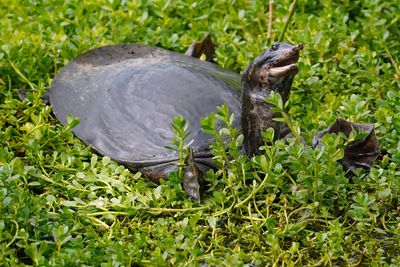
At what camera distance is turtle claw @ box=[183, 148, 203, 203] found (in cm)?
374

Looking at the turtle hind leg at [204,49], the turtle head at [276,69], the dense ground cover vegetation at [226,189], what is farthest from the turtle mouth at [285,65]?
the turtle hind leg at [204,49]

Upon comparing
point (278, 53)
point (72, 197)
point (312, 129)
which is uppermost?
point (278, 53)

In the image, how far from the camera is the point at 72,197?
3850mm

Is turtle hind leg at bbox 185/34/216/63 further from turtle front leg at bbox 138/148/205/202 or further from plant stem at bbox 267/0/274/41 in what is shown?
turtle front leg at bbox 138/148/205/202

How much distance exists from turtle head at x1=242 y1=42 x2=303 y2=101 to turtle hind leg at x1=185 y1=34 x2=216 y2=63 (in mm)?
1143

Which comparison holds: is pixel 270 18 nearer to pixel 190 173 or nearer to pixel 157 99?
pixel 157 99

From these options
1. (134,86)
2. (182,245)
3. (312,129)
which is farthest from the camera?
(134,86)

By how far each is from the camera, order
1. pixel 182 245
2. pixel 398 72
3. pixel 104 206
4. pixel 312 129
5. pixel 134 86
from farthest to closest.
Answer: pixel 398 72 → pixel 134 86 → pixel 312 129 → pixel 104 206 → pixel 182 245

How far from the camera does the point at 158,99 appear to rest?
13.8 feet

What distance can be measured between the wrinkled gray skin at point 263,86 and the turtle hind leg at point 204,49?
A: 42.6 inches

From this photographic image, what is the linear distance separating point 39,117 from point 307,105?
1336mm

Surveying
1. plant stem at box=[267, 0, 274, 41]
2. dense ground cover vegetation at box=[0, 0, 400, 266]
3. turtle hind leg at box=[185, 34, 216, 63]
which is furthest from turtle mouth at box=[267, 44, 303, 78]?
plant stem at box=[267, 0, 274, 41]

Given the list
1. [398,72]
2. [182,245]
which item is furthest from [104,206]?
[398,72]

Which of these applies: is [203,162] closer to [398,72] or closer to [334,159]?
[334,159]
